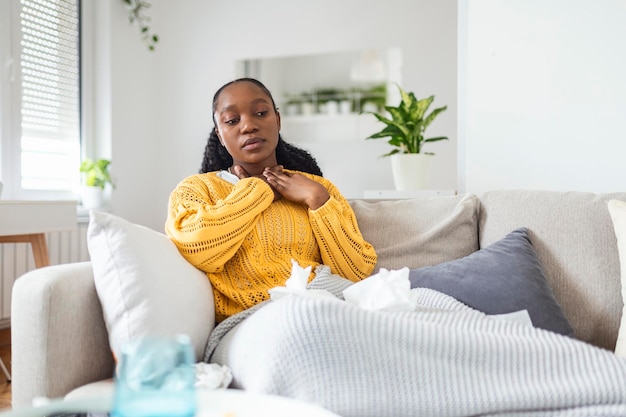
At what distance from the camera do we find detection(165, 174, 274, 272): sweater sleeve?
4.56 feet

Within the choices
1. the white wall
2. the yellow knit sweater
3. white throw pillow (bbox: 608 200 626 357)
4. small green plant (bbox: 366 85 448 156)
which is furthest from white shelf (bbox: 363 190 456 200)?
white throw pillow (bbox: 608 200 626 357)

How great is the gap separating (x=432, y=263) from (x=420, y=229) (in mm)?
114

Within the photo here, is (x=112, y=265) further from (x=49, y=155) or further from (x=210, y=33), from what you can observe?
(x=210, y=33)

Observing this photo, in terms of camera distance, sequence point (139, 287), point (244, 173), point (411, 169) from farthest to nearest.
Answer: point (411, 169), point (244, 173), point (139, 287)

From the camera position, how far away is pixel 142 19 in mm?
4141

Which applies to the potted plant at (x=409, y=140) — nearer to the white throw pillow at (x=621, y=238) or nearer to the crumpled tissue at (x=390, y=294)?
the white throw pillow at (x=621, y=238)

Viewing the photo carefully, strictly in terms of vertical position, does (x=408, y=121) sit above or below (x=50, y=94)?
below

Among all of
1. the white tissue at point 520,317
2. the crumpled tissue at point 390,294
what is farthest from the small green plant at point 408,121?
the crumpled tissue at point 390,294

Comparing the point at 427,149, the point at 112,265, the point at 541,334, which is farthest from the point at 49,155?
the point at 541,334

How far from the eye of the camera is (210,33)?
4324 mm

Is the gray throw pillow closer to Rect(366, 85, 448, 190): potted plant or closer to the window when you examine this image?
Rect(366, 85, 448, 190): potted plant

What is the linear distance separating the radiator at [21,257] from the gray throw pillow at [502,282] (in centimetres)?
199

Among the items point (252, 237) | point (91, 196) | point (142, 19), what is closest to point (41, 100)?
point (91, 196)

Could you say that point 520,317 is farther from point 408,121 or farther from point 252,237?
point 408,121
